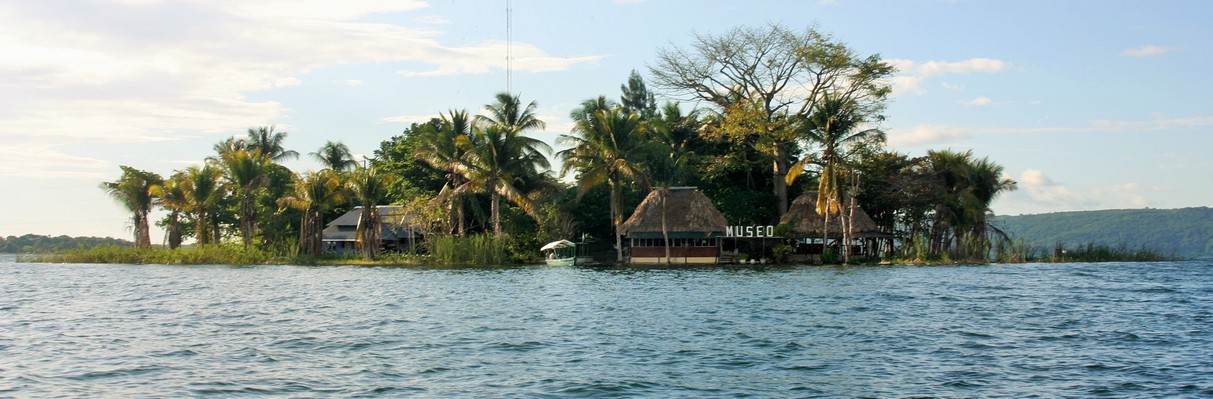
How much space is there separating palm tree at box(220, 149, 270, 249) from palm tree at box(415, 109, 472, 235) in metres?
Result: 12.0

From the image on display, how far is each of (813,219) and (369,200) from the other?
22.7 m

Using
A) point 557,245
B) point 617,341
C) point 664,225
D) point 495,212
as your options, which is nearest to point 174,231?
point 495,212

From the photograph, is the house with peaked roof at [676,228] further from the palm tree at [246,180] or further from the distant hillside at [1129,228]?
the distant hillside at [1129,228]

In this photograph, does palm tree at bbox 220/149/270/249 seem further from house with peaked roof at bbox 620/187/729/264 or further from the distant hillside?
the distant hillside

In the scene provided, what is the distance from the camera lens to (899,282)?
34562 mm

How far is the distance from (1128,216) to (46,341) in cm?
13177

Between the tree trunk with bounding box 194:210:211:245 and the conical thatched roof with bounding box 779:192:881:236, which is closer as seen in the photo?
the conical thatched roof with bounding box 779:192:881:236

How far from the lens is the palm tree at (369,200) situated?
55438 millimetres

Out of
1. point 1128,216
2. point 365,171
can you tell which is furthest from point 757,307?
point 1128,216

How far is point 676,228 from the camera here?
2082 inches

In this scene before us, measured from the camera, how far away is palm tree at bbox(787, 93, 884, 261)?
50688 mm

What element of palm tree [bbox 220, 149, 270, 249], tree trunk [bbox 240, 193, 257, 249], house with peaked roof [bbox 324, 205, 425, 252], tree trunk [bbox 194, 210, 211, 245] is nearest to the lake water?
tree trunk [bbox 240, 193, 257, 249]

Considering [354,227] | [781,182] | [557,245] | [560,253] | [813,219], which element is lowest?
[560,253]

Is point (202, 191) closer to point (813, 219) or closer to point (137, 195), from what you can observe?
point (137, 195)
